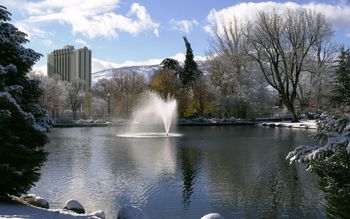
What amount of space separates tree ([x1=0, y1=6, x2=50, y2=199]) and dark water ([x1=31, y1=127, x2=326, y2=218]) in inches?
97.8

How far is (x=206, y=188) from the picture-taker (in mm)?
14727

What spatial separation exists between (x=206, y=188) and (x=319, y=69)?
44.4m

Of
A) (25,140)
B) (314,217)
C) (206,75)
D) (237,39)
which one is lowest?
(314,217)

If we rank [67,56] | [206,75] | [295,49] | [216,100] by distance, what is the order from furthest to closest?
[67,56], [206,75], [216,100], [295,49]

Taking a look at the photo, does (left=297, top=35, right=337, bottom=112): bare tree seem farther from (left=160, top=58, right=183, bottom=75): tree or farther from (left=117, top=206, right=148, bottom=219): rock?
(left=117, top=206, right=148, bottom=219): rock

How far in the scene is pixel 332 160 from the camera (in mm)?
8734

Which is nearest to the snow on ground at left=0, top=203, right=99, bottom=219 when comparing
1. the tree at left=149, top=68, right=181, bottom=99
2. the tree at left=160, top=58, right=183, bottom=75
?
the tree at left=149, top=68, right=181, bottom=99

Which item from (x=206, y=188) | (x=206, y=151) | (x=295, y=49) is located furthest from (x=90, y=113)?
(x=206, y=188)

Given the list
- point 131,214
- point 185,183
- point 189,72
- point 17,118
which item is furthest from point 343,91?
point 189,72

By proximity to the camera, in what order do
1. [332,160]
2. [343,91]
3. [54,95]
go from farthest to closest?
1. [54,95]
2. [343,91]
3. [332,160]

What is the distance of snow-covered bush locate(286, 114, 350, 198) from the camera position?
27.4 ft

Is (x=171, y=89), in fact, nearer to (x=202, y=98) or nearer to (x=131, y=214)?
(x=202, y=98)

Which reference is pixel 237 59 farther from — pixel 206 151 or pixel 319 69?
pixel 206 151

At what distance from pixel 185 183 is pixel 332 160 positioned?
749 cm
